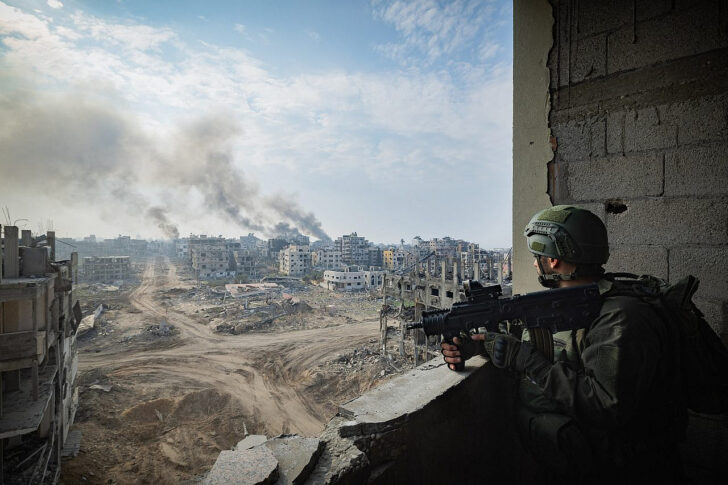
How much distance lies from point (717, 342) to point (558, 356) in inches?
25.9

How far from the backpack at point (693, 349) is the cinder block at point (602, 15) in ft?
5.95

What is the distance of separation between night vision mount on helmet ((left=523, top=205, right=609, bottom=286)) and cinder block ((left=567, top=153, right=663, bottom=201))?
60cm

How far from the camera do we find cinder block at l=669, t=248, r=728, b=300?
1.87m

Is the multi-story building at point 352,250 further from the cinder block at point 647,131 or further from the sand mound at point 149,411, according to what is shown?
the cinder block at point 647,131

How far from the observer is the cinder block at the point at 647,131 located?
204cm

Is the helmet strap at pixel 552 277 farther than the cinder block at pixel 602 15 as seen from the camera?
No

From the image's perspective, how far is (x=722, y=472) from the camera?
1.86 meters

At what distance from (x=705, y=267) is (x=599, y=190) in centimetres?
73

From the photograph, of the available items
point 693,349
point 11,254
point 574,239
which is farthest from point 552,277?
point 11,254

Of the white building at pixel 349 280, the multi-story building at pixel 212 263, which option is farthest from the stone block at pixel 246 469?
the multi-story building at pixel 212 263

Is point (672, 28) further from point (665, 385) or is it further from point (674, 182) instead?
point (665, 385)

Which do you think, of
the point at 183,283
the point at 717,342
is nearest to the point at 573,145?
the point at 717,342

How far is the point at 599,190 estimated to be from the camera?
2305mm

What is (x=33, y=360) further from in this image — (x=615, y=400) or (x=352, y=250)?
(x=352, y=250)
